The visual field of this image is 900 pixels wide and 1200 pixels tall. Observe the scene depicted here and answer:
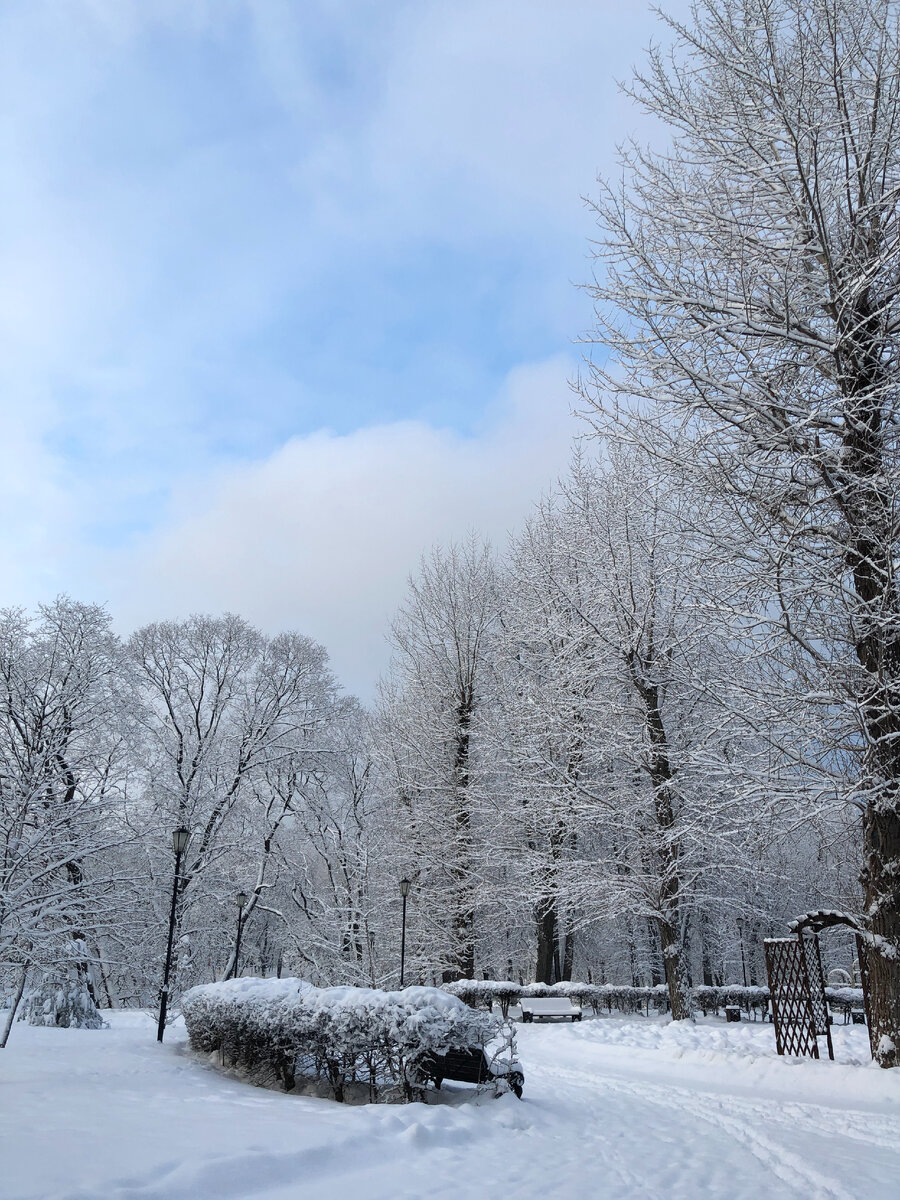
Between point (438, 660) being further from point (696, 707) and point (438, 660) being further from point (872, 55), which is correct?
point (872, 55)

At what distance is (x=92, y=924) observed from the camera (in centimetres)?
1115

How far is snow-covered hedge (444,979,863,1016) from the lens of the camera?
61.4 ft

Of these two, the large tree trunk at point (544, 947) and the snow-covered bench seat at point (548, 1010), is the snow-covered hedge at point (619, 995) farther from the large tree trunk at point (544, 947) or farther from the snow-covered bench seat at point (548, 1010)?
the snow-covered bench seat at point (548, 1010)

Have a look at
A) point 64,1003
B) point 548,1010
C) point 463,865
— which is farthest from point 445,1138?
point 463,865

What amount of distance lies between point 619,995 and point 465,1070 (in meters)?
16.4

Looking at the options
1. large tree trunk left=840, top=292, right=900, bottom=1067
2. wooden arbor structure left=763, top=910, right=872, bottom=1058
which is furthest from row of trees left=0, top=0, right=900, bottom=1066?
wooden arbor structure left=763, top=910, right=872, bottom=1058

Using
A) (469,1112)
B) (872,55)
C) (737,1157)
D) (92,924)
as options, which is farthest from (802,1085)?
(872,55)

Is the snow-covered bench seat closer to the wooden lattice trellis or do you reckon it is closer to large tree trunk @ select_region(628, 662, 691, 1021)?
large tree trunk @ select_region(628, 662, 691, 1021)

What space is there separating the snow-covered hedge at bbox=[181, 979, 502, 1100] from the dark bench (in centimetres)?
10

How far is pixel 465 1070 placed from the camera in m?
6.96

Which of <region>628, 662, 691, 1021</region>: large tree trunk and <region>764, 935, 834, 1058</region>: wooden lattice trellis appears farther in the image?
<region>628, 662, 691, 1021</region>: large tree trunk

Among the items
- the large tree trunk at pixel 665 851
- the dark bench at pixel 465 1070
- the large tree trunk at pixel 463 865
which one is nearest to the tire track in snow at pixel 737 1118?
the dark bench at pixel 465 1070

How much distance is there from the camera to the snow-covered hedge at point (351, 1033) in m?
6.64

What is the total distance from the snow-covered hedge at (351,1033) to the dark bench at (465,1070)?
0.34 feet
